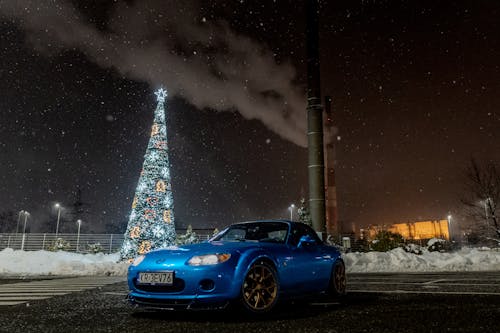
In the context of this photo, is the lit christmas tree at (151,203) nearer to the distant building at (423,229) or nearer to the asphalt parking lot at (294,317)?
the asphalt parking lot at (294,317)

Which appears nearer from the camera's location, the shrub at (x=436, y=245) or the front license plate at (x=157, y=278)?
the front license plate at (x=157, y=278)

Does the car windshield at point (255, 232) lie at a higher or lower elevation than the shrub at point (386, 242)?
lower

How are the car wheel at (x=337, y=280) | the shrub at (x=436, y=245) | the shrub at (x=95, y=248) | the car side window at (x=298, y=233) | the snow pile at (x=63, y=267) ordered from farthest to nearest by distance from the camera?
the shrub at (x=95, y=248) → the shrub at (x=436, y=245) → the snow pile at (x=63, y=267) → the car wheel at (x=337, y=280) → the car side window at (x=298, y=233)

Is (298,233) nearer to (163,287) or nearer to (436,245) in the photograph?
(163,287)

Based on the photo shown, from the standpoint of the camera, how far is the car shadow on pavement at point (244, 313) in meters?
4.91

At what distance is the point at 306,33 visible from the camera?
820 inches

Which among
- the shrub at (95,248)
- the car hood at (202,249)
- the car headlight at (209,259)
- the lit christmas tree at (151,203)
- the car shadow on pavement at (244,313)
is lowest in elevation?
the car shadow on pavement at (244,313)

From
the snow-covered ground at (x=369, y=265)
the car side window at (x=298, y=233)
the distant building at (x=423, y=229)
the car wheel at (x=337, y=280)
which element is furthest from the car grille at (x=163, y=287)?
the distant building at (x=423, y=229)

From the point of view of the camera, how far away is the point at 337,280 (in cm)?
702

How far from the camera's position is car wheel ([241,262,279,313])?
16.5 feet

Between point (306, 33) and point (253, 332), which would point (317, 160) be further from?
point (253, 332)

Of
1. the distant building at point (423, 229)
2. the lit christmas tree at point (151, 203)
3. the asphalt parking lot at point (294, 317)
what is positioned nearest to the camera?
the asphalt parking lot at point (294, 317)

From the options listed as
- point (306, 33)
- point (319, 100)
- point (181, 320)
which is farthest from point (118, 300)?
point (306, 33)

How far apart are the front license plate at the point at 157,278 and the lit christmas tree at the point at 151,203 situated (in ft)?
65.1
